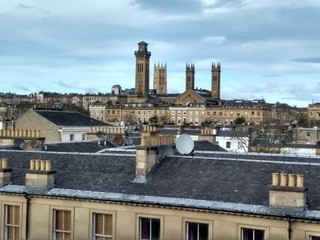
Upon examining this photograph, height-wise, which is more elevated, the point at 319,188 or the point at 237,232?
the point at 319,188

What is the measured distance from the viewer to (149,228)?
20281mm

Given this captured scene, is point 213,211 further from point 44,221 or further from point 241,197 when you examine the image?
point 44,221

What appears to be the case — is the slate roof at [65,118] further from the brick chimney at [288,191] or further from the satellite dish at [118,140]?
the brick chimney at [288,191]

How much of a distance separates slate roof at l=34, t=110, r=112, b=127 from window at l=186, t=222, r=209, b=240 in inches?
1585

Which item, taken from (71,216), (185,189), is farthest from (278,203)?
(71,216)

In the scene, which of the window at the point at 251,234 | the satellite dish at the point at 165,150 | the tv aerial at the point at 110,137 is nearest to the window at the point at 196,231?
the window at the point at 251,234

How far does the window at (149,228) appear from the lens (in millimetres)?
20172

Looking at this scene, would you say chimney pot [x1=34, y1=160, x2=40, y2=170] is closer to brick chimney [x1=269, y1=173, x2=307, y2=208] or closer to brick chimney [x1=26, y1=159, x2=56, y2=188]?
brick chimney [x1=26, y1=159, x2=56, y2=188]

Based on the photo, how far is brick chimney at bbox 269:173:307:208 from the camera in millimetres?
17625

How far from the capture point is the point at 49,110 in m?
61.7

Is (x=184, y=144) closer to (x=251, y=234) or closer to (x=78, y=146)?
(x=251, y=234)

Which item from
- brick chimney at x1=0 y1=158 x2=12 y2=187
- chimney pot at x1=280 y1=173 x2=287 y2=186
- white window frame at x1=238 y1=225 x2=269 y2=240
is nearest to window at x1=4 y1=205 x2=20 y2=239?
brick chimney at x1=0 y1=158 x2=12 y2=187

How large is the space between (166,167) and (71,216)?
14.5 ft

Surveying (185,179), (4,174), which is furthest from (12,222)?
(185,179)
